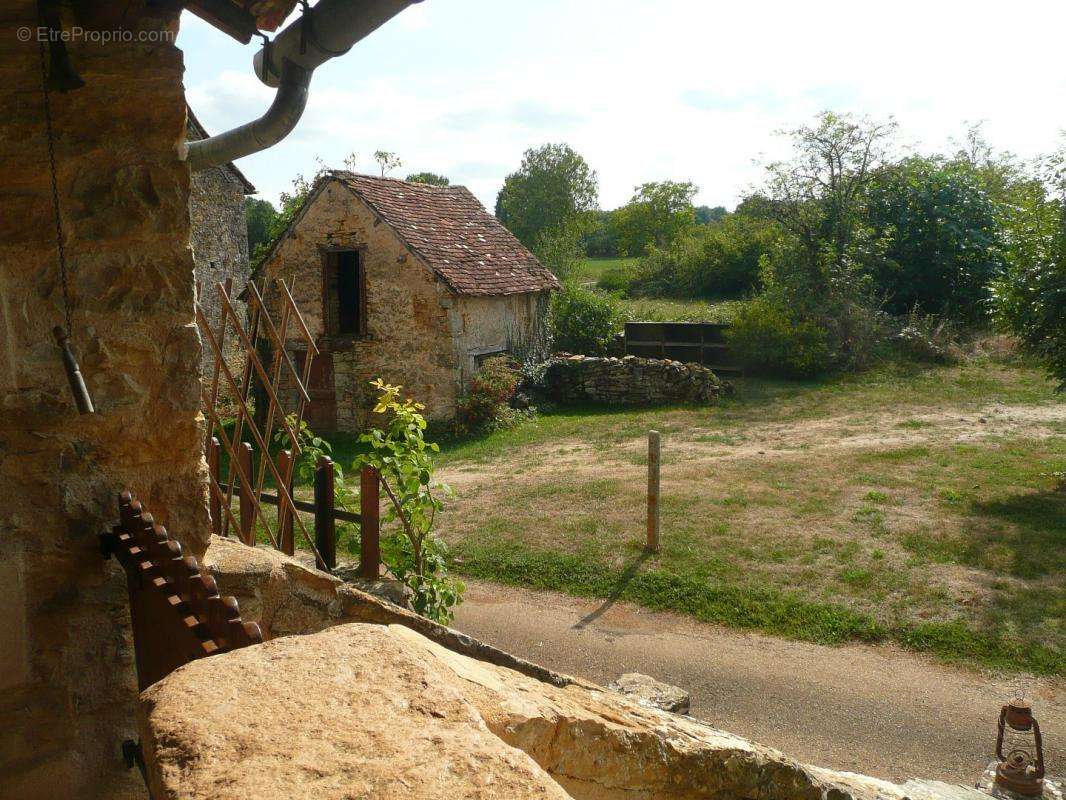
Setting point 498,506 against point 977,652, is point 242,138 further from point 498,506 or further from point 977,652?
point 498,506

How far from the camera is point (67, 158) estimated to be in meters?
2.23

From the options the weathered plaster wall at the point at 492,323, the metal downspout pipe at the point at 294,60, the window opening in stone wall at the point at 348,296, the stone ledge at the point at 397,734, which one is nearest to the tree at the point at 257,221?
the window opening in stone wall at the point at 348,296

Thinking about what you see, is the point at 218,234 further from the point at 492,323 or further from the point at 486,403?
the point at 486,403

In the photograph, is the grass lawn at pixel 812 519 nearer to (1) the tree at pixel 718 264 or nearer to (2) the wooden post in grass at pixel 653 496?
(2) the wooden post in grass at pixel 653 496

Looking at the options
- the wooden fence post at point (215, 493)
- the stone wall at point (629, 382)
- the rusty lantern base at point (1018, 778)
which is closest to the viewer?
the rusty lantern base at point (1018, 778)

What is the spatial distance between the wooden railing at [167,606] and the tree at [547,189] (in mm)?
57358

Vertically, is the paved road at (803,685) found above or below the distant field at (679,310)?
below

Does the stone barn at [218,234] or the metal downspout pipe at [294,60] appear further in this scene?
the stone barn at [218,234]

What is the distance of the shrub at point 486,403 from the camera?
16.9 m

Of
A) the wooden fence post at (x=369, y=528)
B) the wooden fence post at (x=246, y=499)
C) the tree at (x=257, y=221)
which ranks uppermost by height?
the tree at (x=257, y=221)

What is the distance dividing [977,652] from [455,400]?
1123 cm

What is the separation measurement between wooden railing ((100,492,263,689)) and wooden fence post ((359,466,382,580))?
4957mm

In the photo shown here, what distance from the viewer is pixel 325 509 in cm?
708

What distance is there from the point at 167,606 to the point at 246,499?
447 centimetres
